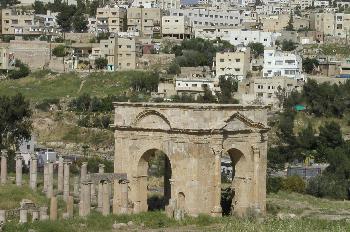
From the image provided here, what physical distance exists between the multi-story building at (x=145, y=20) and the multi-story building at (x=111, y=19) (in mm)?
1060

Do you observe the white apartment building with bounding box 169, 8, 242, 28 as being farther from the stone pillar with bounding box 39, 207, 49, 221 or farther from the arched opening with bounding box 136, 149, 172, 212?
the stone pillar with bounding box 39, 207, 49, 221

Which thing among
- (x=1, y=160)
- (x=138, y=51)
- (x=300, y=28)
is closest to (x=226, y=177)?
(x=1, y=160)

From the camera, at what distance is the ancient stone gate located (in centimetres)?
2989

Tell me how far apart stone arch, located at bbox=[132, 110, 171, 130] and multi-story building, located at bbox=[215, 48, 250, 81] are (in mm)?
52185

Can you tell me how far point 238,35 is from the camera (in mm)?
100312

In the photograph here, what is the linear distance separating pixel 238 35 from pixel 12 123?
53.3m

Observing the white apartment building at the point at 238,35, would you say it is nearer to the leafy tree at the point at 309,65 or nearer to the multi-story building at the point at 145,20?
the multi-story building at the point at 145,20

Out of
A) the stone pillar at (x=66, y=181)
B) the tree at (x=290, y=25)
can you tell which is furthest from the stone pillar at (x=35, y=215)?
the tree at (x=290, y=25)

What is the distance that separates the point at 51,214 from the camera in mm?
28422

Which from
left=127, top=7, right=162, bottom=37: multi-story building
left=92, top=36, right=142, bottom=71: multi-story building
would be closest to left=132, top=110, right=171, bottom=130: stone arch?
left=92, top=36, right=142, bottom=71: multi-story building

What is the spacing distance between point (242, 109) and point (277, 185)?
11.4m

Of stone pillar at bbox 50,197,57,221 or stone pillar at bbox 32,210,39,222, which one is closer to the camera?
stone pillar at bbox 32,210,39,222

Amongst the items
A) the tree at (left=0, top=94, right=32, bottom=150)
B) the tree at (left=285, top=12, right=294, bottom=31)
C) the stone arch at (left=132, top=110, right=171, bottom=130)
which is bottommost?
the stone arch at (left=132, top=110, right=171, bottom=130)

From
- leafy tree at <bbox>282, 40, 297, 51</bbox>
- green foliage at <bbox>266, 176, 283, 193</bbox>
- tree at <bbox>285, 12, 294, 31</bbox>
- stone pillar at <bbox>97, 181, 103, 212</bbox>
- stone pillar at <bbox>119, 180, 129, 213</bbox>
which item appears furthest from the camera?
tree at <bbox>285, 12, 294, 31</bbox>
